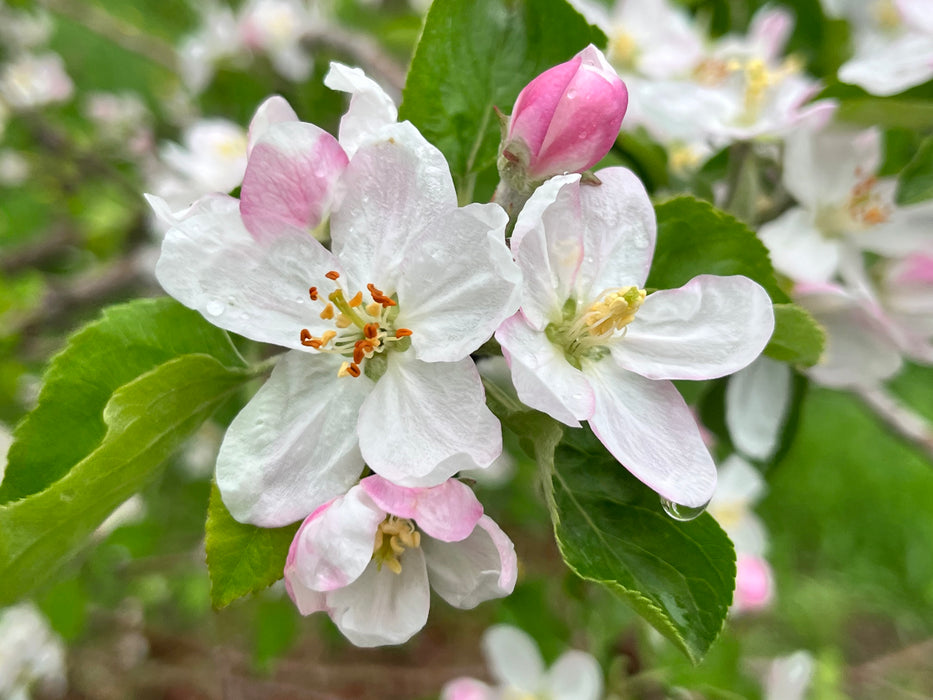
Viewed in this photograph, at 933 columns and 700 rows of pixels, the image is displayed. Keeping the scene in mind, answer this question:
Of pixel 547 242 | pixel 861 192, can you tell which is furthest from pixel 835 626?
pixel 547 242

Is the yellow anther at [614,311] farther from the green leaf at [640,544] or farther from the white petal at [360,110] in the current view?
the white petal at [360,110]

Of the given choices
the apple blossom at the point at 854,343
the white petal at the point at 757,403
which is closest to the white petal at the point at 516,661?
the white petal at the point at 757,403

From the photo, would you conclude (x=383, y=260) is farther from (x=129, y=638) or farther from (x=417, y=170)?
(x=129, y=638)

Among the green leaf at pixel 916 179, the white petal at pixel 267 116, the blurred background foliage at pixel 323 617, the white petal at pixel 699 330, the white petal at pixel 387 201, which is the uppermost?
the white petal at pixel 267 116

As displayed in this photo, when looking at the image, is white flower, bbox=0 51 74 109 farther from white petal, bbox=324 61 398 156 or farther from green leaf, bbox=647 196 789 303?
green leaf, bbox=647 196 789 303

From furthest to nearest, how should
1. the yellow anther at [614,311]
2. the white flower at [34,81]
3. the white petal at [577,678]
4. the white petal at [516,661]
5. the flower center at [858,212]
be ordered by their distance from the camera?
the white flower at [34,81], the white petal at [516,661], the white petal at [577,678], the flower center at [858,212], the yellow anther at [614,311]

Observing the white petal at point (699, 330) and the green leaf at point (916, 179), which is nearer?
the white petal at point (699, 330)

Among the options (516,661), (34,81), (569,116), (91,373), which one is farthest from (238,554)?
(34,81)
